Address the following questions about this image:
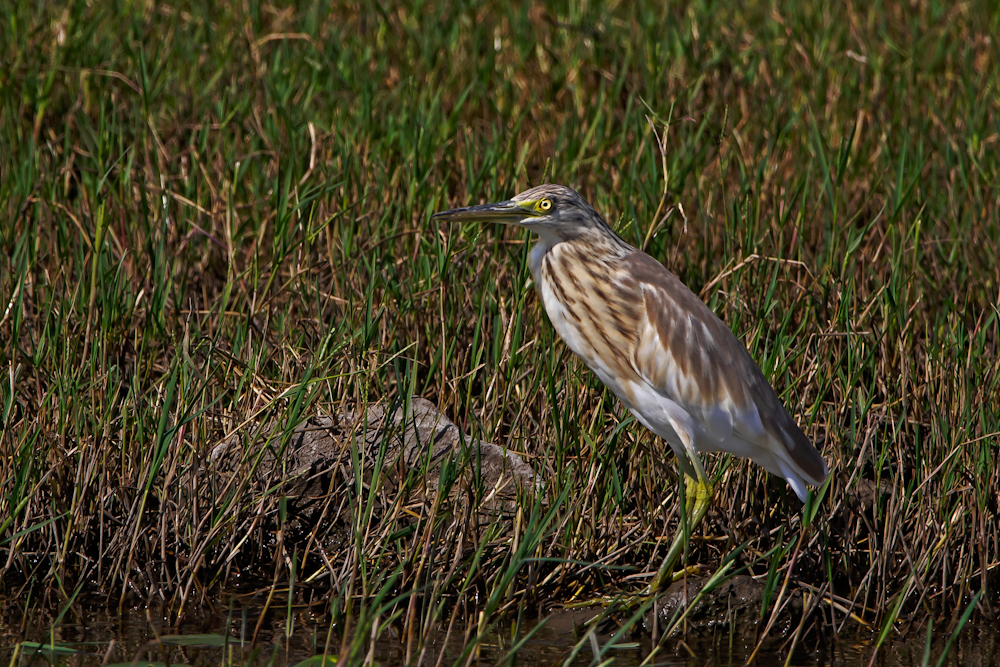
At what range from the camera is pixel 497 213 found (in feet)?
11.3

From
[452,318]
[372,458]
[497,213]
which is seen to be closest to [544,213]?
[497,213]

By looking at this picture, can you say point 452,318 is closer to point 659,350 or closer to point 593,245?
point 593,245

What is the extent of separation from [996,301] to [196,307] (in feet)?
9.62

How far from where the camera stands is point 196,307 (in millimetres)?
4438

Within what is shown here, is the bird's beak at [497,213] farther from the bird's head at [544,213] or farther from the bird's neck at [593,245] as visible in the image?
the bird's neck at [593,245]

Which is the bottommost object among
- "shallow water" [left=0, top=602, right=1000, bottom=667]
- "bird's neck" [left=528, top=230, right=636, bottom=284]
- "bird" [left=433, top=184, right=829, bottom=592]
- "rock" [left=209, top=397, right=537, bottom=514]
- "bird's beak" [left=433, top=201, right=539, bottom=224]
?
"shallow water" [left=0, top=602, right=1000, bottom=667]

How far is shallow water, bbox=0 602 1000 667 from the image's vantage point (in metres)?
3.14

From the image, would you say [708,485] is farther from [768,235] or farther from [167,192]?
[167,192]

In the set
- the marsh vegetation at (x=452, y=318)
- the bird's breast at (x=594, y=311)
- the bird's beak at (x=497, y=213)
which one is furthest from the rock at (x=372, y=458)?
the bird's beak at (x=497, y=213)

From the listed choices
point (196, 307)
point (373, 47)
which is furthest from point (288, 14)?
point (196, 307)

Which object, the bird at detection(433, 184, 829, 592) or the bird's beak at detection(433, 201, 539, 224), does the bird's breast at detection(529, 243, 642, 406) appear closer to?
the bird at detection(433, 184, 829, 592)

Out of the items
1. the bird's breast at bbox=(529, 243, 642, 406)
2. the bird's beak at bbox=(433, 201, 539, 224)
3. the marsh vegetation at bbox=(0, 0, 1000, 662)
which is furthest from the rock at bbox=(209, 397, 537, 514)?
the bird's beak at bbox=(433, 201, 539, 224)

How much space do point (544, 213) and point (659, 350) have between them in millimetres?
524

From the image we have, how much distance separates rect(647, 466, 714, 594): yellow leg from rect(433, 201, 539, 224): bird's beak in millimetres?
907
